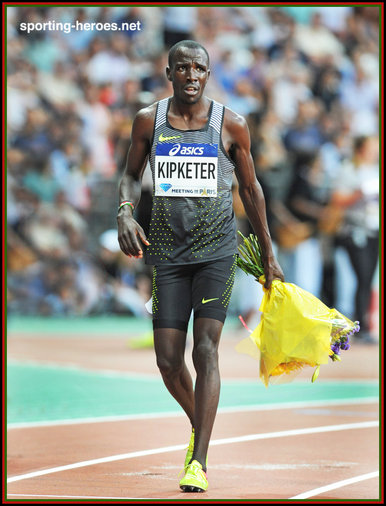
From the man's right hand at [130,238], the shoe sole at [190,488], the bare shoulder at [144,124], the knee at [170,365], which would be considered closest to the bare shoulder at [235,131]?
the bare shoulder at [144,124]

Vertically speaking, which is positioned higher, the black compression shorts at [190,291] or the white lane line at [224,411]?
the black compression shorts at [190,291]

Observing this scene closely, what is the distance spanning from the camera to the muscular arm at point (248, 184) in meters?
6.34

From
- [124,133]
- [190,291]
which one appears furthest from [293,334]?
[124,133]

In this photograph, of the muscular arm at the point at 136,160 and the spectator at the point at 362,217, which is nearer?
the muscular arm at the point at 136,160

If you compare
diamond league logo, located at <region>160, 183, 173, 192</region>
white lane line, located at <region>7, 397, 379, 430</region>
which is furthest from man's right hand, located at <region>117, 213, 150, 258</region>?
white lane line, located at <region>7, 397, 379, 430</region>

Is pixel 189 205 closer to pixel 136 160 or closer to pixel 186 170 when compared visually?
pixel 186 170

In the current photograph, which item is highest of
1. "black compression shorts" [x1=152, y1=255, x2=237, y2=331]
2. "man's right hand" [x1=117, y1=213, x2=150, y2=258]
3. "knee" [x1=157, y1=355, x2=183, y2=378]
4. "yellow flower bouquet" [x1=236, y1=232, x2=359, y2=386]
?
"man's right hand" [x1=117, y1=213, x2=150, y2=258]

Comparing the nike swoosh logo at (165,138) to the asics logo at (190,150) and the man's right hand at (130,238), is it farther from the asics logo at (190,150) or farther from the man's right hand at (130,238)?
the man's right hand at (130,238)

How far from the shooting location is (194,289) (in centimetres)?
634

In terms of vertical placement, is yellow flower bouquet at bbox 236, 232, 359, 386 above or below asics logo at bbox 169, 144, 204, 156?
below

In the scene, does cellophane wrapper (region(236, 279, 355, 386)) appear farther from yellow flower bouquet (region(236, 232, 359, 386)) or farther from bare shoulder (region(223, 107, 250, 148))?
bare shoulder (region(223, 107, 250, 148))

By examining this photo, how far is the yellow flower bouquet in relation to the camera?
6246 mm

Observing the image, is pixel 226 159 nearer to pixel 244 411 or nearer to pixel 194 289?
pixel 194 289

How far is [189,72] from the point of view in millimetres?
6141
